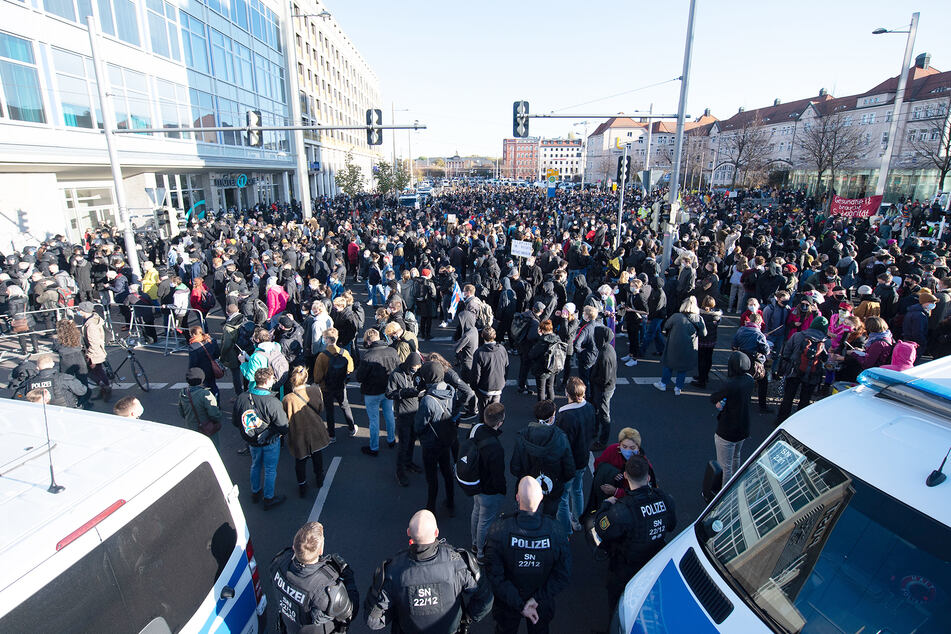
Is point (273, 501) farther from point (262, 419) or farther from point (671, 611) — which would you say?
point (671, 611)

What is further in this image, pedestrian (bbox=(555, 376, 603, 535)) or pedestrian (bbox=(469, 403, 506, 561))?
pedestrian (bbox=(555, 376, 603, 535))

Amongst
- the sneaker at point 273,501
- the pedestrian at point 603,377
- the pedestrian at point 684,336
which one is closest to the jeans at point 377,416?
the sneaker at point 273,501

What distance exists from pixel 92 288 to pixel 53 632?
1419 cm

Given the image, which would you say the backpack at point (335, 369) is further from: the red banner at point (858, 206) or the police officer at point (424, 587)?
the red banner at point (858, 206)

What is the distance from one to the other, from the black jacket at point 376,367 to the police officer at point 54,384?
3.78 m

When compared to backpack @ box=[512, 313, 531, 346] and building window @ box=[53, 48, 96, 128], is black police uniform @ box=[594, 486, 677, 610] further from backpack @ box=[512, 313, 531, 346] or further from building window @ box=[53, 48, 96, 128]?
building window @ box=[53, 48, 96, 128]

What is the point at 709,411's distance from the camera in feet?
25.6

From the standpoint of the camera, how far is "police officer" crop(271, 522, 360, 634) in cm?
291

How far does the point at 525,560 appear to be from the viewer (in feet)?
10.6

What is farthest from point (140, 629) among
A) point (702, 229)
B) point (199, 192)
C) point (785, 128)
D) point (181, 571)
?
point (785, 128)

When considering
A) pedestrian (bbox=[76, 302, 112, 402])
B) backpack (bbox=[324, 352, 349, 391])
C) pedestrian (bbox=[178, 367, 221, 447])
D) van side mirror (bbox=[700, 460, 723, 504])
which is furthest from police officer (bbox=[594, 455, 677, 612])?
pedestrian (bbox=[76, 302, 112, 402])

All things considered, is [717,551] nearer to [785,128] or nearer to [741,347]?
[741,347]

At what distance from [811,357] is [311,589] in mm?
6851

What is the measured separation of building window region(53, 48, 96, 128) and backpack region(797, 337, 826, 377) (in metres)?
24.1
